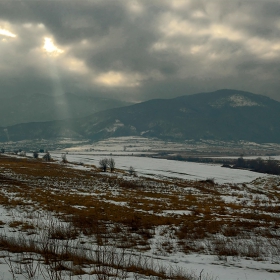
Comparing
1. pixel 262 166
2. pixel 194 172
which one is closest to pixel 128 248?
pixel 194 172

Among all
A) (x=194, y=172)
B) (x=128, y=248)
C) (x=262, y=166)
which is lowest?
(x=262, y=166)

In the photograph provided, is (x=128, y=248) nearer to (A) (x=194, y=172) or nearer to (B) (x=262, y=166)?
(A) (x=194, y=172)

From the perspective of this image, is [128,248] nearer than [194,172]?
Yes

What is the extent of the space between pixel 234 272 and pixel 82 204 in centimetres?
1963

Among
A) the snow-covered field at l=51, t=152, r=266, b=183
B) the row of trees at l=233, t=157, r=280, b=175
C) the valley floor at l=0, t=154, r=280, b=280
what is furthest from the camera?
the row of trees at l=233, t=157, r=280, b=175

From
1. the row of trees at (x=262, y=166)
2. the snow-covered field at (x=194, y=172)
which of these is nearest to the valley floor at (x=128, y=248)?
the snow-covered field at (x=194, y=172)

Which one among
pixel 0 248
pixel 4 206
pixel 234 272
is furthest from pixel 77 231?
pixel 4 206

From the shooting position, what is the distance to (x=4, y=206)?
2153 centimetres

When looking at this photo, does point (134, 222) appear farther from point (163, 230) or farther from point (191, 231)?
point (191, 231)

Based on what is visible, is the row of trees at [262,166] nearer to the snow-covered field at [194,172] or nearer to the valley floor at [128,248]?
the snow-covered field at [194,172]

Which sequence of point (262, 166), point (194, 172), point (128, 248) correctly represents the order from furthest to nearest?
1. point (262, 166)
2. point (194, 172)
3. point (128, 248)

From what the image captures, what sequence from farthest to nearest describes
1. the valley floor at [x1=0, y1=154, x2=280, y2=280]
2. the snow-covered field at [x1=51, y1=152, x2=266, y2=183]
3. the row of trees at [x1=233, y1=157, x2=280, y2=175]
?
1. the row of trees at [x1=233, y1=157, x2=280, y2=175]
2. the snow-covered field at [x1=51, y1=152, x2=266, y2=183]
3. the valley floor at [x1=0, y1=154, x2=280, y2=280]

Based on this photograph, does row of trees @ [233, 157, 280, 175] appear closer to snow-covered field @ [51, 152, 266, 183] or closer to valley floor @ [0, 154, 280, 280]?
snow-covered field @ [51, 152, 266, 183]

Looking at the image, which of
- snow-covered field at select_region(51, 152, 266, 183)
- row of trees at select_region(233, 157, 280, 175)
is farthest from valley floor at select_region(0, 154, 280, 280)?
row of trees at select_region(233, 157, 280, 175)
